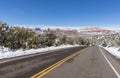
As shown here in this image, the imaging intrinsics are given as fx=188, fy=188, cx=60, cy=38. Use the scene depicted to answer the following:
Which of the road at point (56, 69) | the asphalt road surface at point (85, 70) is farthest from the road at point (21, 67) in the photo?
the asphalt road surface at point (85, 70)

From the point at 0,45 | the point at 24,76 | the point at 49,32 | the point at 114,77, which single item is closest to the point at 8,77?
the point at 24,76

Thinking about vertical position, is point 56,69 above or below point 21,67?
below

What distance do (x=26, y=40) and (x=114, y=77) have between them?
1451 inches

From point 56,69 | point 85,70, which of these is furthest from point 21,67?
point 85,70

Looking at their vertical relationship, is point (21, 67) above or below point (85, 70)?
above

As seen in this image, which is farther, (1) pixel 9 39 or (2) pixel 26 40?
(2) pixel 26 40

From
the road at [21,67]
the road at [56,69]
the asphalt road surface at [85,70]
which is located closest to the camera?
the road at [21,67]

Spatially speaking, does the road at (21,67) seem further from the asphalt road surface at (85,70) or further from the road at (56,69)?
the asphalt road surface at (85,70)

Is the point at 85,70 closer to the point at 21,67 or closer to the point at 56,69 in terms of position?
the point at 56,69

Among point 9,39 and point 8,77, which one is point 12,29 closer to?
point 9,39

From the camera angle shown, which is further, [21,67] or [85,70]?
[21,67]

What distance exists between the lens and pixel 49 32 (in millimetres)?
69250

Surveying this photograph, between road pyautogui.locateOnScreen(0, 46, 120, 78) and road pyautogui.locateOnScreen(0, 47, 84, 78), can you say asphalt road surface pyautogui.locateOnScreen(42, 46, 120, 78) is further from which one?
road pyautogui.locateOnScreen(0, 47, 84, 78)

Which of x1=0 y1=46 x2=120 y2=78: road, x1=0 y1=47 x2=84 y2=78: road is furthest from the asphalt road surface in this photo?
x1=0 y1=47 x2=84 y2=78: road
